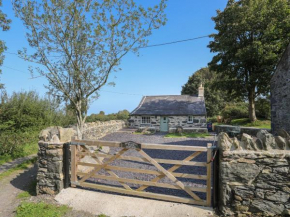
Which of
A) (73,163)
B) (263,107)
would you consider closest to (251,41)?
(263,107)

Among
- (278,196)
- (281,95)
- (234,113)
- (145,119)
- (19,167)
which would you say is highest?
(281,95)

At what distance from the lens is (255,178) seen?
3.61 meters

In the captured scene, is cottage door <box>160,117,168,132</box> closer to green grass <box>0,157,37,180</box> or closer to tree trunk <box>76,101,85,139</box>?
tree trunk <box>76,101,85,139</box>

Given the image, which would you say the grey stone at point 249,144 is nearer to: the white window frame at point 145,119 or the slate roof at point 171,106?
the slate roof at point 171,106

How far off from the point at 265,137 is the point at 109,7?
7545 millimetres

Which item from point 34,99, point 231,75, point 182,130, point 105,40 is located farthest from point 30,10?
point 231,75

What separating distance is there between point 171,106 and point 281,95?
13448 mm

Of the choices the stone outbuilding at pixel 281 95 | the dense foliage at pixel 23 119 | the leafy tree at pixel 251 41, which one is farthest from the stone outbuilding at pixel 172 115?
the dense foliage at pixel 23 119

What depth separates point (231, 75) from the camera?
1958 cm

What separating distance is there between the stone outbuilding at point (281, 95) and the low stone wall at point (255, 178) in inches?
218

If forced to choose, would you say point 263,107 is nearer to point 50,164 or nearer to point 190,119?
point 190,119

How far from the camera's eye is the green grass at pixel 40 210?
3.99 meters

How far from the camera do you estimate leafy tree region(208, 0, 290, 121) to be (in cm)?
1568

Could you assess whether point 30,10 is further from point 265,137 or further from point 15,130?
point 265,137
